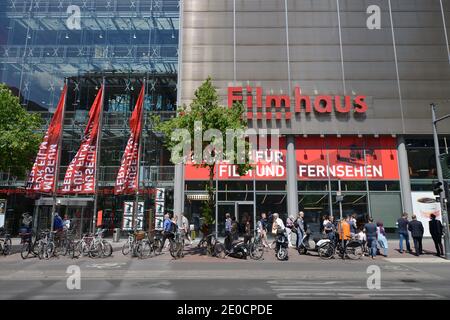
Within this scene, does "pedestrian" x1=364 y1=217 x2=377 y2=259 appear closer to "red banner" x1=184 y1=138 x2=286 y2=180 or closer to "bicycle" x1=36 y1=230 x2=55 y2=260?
"red banner" x1=184 y1=138 x2=286 y2=180

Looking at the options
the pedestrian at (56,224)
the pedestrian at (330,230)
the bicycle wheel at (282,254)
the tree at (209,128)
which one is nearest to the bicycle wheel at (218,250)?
the tree at (209,128)

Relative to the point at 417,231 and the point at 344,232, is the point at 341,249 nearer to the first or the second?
the point at 344,232

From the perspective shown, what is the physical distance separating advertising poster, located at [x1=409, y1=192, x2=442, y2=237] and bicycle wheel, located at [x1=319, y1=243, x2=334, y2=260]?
11.4 m

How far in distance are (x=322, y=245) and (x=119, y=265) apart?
8660mm

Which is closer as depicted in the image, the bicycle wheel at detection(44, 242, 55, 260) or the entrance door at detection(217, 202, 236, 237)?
the bicycle wheel at detection(44, 242, 55, 260)

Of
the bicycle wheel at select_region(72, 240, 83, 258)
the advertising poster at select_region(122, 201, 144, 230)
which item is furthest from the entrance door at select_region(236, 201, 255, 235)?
the bicycle wheel at select_region(72, 240, 83, 258)

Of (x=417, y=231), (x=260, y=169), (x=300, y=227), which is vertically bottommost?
(x=417, y=231)

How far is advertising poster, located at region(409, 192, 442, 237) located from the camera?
23.3 meters

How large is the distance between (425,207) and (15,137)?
989 inches

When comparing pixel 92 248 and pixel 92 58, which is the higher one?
pixel 92 58

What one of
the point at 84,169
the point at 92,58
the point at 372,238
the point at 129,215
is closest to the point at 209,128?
the point at 84,169

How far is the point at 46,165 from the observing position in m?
17.4

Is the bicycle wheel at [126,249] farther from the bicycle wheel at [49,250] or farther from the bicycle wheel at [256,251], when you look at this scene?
the bicycle wheel at [256,251]
